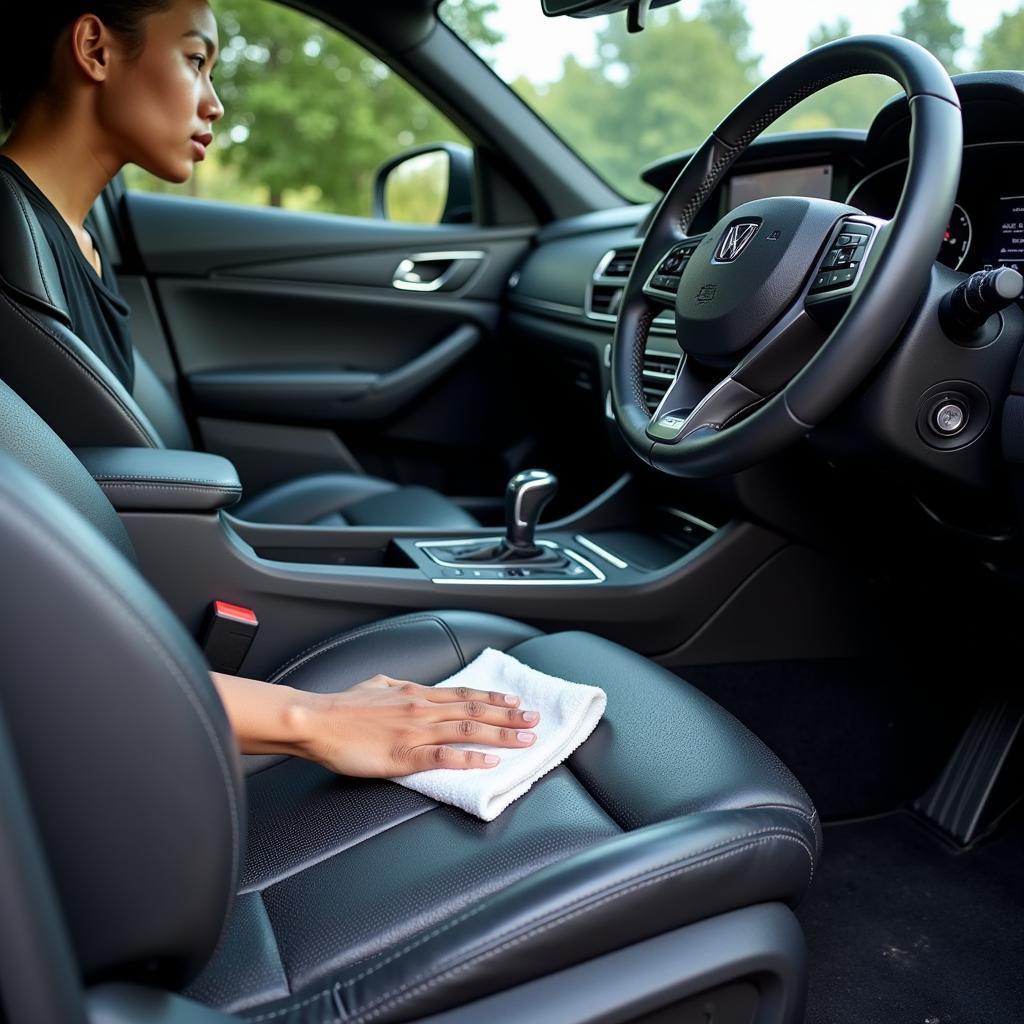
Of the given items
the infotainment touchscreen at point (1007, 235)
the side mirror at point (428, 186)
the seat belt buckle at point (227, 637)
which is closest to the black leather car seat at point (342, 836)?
the seat belt buckle at point (227, 637)

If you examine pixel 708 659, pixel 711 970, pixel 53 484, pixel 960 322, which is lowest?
pixel 708 659

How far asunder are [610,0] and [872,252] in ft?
1.75

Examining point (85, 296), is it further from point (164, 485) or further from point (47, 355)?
point (164, 485)

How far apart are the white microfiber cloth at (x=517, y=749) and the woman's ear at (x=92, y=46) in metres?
0.97

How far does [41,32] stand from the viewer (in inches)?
61.4

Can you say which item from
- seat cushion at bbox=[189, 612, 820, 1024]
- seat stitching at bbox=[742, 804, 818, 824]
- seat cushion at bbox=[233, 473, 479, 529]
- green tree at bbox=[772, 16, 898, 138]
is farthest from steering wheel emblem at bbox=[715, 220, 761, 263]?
seat cushion at bbox=[233, 473, 479, 529]

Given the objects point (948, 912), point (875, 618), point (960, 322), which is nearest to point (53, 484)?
point (960, 322)

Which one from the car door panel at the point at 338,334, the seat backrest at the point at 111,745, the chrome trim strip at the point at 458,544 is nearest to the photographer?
the seat backrest at the point at 111,745

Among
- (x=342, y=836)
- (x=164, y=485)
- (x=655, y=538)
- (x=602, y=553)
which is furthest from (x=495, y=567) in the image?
(x=342, y=836)

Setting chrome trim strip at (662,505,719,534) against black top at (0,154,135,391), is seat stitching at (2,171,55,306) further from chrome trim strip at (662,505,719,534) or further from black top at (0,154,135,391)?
chrome trim strip at (662,505,719,534)

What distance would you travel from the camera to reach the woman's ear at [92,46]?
154 cm

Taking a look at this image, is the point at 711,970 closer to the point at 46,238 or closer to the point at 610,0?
the point at 610,0

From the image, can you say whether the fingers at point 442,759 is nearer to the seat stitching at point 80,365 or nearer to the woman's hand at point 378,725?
the woman's hand at point 378,725

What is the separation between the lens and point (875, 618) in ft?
5.55
